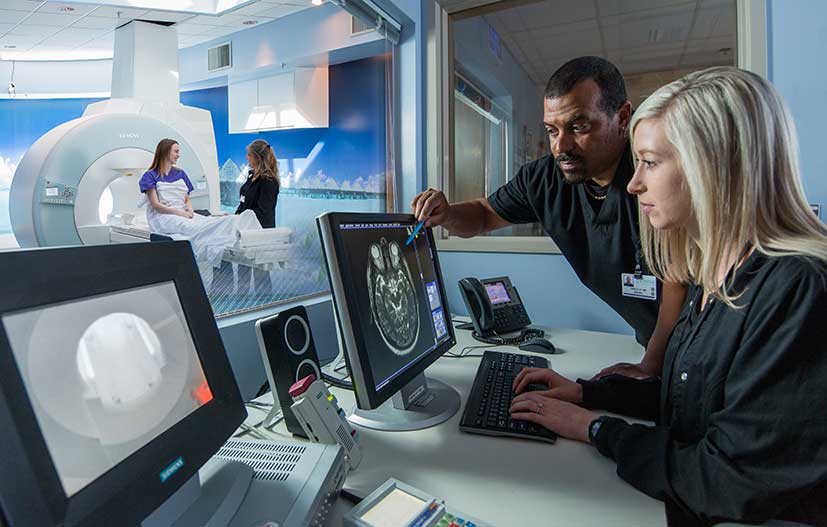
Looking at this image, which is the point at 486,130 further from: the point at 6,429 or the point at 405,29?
the point at 6,429

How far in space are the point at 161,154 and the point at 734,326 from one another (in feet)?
4.44

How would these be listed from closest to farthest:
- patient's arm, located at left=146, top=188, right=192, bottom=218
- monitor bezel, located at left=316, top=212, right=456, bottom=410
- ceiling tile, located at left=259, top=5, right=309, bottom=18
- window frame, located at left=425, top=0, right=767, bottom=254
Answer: monitor bezel, located at left=316, top=212, right=456, bottom=410
patient's arm, located at left=146, top=188, right=192, bottom=218
ceiling tile, located at left=259, top=5, right=309, bottom=18
window frame, located at left=425, top=0, right=767, bottom=254

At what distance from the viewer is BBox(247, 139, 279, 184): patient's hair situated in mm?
1631

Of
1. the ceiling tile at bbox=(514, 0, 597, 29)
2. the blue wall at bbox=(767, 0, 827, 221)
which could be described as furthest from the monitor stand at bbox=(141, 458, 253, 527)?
the ceiling tile at bbox=(514, 0, 597, 29)

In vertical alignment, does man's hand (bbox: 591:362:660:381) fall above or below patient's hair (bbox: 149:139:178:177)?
below

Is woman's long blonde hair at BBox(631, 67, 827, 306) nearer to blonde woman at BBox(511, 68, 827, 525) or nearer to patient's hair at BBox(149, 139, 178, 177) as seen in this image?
blonde woman at BBox(511, 68, 827, 525)

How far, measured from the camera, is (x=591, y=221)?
1.63 meters

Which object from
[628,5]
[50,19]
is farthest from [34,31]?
[628,5]

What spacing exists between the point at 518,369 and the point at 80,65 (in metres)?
1.38

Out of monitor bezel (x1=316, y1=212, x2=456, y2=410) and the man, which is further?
the man

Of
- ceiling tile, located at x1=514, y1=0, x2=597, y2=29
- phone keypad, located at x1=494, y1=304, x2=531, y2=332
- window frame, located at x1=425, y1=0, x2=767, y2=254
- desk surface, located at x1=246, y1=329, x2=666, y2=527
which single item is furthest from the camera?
ceiling tile, located at x1=514, y1=0, x2=597, y2=29

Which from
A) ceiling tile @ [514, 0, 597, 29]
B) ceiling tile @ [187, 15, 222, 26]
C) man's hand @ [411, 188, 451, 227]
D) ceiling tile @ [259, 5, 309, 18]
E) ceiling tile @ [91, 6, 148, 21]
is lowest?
man's hand @ [411, 188, 451, 227]

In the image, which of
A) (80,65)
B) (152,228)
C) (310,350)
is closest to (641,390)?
(310,350)

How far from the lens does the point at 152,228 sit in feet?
4.09
